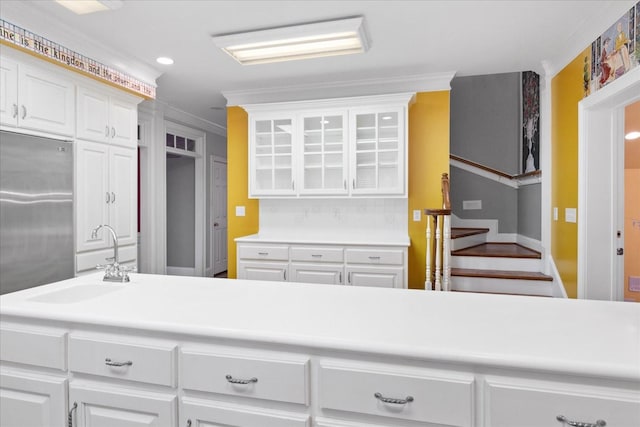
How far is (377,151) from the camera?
399 cm

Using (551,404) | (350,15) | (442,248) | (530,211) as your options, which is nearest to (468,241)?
(530,211)

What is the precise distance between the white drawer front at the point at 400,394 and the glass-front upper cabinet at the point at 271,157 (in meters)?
3.22

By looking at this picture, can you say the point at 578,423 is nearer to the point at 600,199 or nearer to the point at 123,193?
the point at 600,199

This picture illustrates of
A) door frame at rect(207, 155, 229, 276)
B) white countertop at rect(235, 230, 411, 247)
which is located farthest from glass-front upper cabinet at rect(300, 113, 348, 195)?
door frame at rect(207, 155, 229, 276)

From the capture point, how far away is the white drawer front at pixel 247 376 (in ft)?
3.85

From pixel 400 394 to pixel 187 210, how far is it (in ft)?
18.7

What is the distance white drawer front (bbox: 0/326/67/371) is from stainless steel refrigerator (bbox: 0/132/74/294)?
151 cm

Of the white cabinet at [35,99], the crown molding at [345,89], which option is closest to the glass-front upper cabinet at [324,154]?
the crown molding at [345,89]

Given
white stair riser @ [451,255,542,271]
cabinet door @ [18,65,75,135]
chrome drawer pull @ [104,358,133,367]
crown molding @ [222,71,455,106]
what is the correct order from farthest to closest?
crown molding @ [222,71,455,106] < white stair riser @ [451,255,542,271] < cabinet door @ [18,65,75,135] < chrome drawer pull @ [104,358,133,367]

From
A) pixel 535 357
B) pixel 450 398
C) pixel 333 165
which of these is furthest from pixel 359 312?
pixel 333 165

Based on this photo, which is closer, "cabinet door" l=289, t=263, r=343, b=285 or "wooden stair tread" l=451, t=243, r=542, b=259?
"cabinet door" l=289, t=263, r=343, b=285

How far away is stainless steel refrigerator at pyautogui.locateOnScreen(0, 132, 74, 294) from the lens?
8.66 ft

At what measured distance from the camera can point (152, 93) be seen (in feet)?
13.3

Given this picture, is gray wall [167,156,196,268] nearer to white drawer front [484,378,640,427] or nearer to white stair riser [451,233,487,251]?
white stair riser [451,233,487,251]
